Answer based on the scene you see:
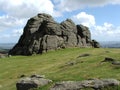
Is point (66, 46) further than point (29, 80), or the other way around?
point (66, 46)

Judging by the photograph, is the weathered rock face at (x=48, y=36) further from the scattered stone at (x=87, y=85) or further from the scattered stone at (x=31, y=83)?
the scattered stone at (x=87, y=85)

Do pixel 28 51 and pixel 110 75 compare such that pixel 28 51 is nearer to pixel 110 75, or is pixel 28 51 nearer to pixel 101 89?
pixel 110 75

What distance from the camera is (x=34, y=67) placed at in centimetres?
6638

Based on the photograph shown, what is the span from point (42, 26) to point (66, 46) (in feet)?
37.6

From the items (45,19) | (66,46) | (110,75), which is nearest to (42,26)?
(45,19)

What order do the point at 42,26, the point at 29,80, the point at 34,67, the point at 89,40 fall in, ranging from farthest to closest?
1. the point at 89,40
2. the point at 42,26
3. the point at 34,67
4. the point at 29,80

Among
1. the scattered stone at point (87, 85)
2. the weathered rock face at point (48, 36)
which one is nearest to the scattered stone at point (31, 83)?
the scattered stone at point (87, 85)

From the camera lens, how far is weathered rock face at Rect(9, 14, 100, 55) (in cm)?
9531

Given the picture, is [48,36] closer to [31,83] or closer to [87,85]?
[31,83]

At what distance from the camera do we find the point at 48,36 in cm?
9581

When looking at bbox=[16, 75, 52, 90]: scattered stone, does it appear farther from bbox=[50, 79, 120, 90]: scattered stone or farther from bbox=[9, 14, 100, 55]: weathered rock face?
bbox=[9, 14, 100, 55]: weathered rock face

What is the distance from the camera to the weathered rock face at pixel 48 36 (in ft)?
313

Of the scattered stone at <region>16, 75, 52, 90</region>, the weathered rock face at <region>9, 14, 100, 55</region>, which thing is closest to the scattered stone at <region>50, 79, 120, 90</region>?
the scattered stone at <region>16, 75, 52, 90</region>

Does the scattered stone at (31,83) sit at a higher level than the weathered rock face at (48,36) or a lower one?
lower
